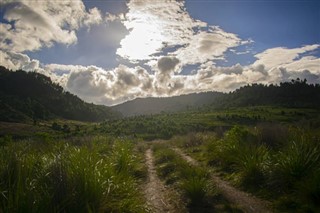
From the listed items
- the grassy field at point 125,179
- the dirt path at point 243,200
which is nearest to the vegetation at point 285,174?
the grassy field at point 125,179

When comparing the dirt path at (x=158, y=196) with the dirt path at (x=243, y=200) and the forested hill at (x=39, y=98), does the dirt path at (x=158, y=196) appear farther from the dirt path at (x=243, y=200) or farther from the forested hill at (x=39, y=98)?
the forested hill at (x=39, y=98)

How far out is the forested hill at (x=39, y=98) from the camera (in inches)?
5374

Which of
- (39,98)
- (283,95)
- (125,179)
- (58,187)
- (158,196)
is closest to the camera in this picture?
(58,187)

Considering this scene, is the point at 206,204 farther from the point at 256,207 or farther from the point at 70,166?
the point at 70,166

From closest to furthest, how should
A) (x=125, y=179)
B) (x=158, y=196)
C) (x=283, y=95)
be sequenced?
1. (x=125, y=179)
2. (x=158, y=196)
3. (x=283, y=95)

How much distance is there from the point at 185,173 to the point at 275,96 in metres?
135

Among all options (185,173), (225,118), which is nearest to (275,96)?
(225,118)

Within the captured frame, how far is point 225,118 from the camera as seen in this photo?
284 feet

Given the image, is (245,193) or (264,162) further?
(264,162)

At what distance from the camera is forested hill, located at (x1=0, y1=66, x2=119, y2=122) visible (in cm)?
13650

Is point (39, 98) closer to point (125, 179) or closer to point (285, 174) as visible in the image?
point (125, 179)

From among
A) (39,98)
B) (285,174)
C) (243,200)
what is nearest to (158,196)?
(243,200)

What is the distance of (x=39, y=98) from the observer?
160500 millimetres

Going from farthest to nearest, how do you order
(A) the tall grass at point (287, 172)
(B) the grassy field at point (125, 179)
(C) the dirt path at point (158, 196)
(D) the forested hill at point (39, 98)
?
(D) the forested hill at point (39, 98)
(C) the dirt path at point (158, 196)
(A) the tall grass at point (287, 172)
(B) the grassy field at point (125, 179)
